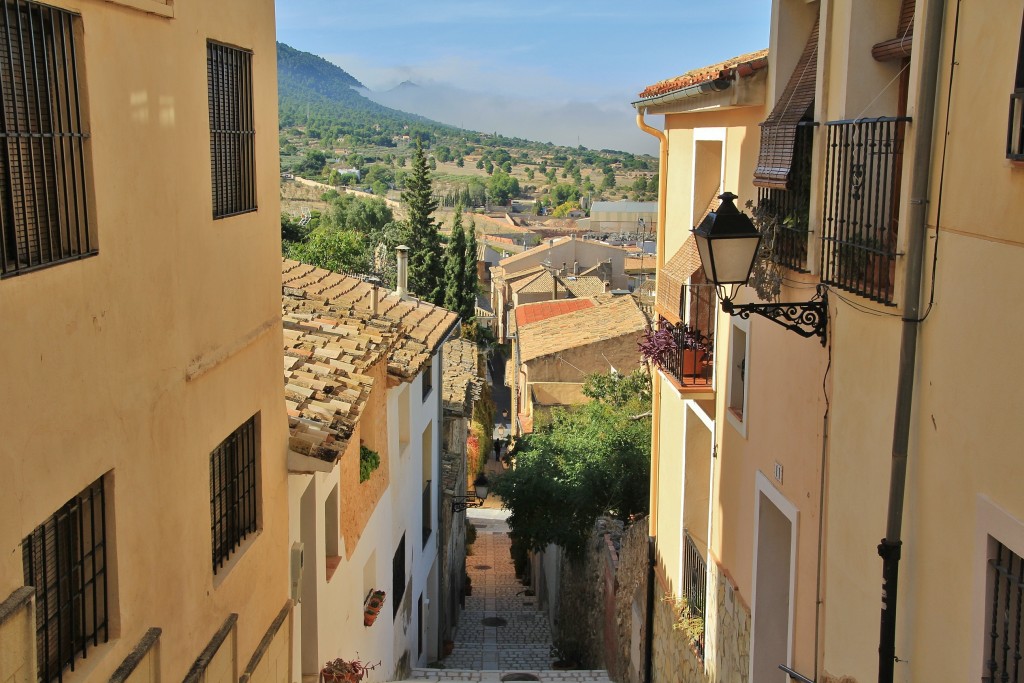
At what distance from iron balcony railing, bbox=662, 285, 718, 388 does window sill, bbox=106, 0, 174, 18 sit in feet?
19.9

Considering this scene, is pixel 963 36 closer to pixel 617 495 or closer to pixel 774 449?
pixel 774 449

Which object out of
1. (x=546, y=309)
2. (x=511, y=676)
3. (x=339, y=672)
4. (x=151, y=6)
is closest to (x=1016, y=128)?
(x=151, y=6)

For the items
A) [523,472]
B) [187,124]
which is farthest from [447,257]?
[187,124]

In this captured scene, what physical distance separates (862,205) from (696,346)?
16.1 ft

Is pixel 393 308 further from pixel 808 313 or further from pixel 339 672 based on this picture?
pixel 808 313

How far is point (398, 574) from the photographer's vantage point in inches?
572

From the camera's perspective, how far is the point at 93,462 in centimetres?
446

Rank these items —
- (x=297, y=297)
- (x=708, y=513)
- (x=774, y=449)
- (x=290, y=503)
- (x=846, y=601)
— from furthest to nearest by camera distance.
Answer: (x=297, y=297) < (x=708, y=513) < (x=290, y=503) < (x=774, y=449) < (x=846, y=601)

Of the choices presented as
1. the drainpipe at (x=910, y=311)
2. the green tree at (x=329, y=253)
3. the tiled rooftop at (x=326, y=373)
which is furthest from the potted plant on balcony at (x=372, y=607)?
the green tree at (x=329, y=253)

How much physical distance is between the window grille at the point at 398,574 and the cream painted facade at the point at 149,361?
659 cm

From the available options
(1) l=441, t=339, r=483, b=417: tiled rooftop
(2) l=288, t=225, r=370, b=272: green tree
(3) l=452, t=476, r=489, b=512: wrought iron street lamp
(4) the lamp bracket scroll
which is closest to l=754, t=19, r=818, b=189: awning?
(4) the lamp bracket scroll

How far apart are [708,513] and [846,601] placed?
5103mm

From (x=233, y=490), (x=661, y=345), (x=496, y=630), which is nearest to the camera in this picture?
(x=233, y=490)

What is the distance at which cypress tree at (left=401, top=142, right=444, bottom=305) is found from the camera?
169 ft
